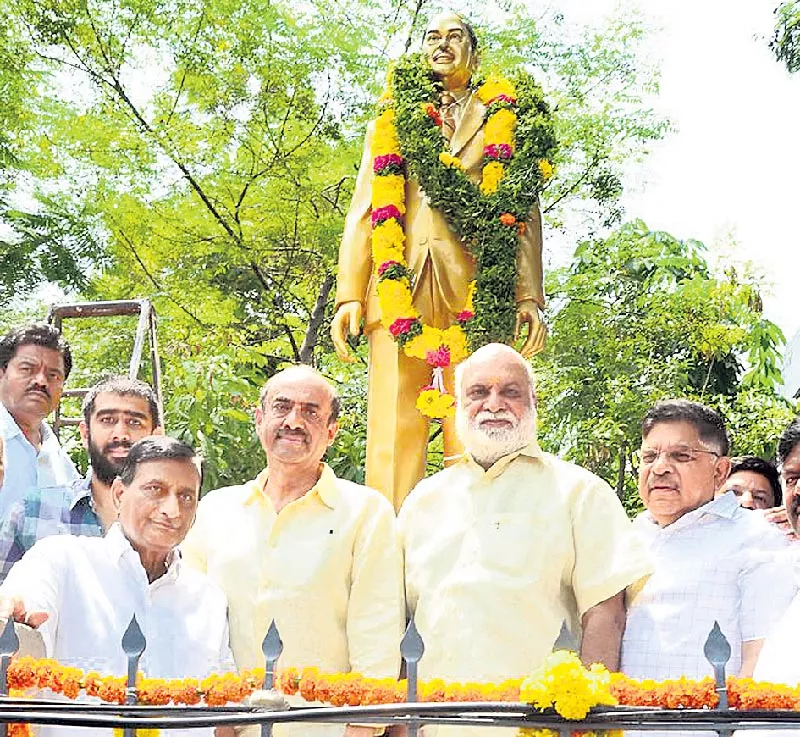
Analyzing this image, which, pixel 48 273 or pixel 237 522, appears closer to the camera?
pixel 237 522

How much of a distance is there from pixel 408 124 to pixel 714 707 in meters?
4.35

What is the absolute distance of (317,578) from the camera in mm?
3553

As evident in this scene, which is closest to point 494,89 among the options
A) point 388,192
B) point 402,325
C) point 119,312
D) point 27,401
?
point 388,192

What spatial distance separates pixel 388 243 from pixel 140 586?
3008mm

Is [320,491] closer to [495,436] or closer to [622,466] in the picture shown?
[495,436]

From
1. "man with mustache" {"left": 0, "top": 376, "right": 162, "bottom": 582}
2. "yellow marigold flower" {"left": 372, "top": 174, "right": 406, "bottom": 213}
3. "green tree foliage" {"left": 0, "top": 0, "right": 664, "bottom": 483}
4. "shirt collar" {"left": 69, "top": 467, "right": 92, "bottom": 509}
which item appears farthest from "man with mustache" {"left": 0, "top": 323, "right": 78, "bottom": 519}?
"green tree foliage" {"left": 0, "top": 0, "right": 664, "bottom": 483}

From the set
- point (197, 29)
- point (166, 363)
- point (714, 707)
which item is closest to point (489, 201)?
point (714, 707)

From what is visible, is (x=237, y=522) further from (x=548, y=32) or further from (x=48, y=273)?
(x=548, y=32)

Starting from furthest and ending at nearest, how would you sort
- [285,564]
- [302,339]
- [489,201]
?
[302,339], [489,201], [285,564]

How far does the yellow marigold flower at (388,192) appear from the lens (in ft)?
19.7

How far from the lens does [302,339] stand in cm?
1476

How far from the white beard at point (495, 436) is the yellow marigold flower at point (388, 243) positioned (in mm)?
2330

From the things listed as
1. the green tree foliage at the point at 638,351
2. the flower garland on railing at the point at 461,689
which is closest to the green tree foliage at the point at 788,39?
the green tree foliage at the point at 638,351

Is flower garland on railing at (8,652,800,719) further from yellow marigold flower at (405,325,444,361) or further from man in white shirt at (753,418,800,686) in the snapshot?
Answer: yellow marigold flower at (405,325,444,361)
